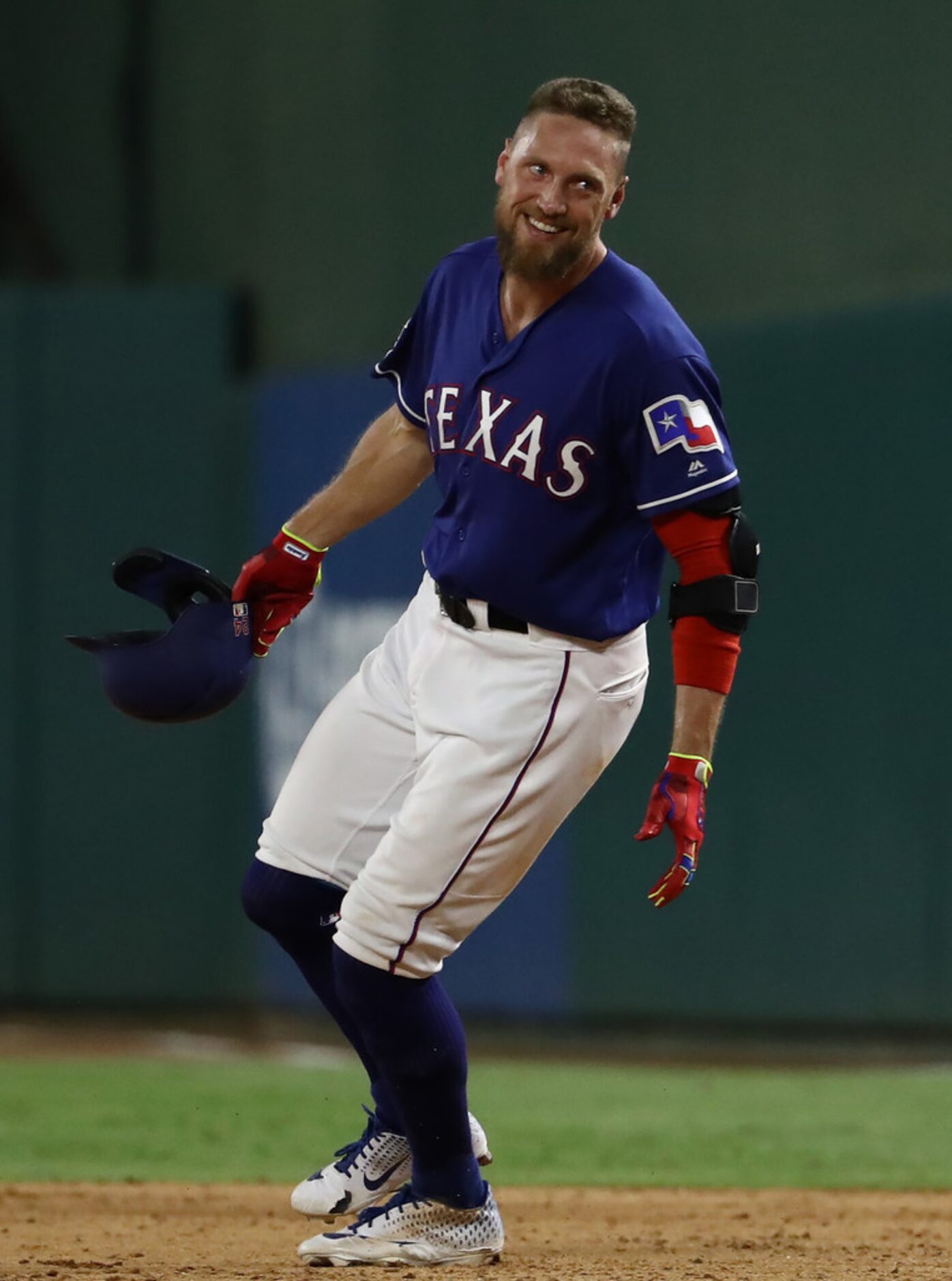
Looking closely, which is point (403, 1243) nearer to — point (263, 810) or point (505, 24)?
point (263, 810)

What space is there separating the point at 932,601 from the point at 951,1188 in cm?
→ 327

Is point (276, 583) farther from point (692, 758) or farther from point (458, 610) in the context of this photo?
point (692, 758)

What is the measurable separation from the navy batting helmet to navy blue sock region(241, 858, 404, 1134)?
0.35 m

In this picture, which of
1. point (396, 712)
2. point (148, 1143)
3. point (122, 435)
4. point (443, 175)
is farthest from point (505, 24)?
point (396, 712)

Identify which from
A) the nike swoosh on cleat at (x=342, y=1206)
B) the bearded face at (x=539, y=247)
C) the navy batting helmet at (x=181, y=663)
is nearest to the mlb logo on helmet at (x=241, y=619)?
the navy batting helmet at (x=181, y=663)

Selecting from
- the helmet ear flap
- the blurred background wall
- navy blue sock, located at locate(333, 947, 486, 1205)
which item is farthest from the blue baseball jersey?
the blurred background wall

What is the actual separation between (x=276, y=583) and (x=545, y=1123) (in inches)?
129

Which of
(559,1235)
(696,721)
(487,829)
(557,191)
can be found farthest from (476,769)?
(559,1235)

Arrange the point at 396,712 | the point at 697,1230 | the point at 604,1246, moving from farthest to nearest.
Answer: the point at 697,1230, the point at 604,1246, the point at 396,712

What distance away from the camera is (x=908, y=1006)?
846 cm

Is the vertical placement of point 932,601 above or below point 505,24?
below

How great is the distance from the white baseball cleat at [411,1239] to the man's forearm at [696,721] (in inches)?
39.0

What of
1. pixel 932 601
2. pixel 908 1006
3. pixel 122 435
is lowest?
pixel 908 1006

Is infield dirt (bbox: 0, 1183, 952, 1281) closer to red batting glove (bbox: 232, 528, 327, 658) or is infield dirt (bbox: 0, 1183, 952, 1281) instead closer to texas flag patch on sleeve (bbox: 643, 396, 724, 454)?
red batting glove (bbox: 232, 528, 327, 658)
